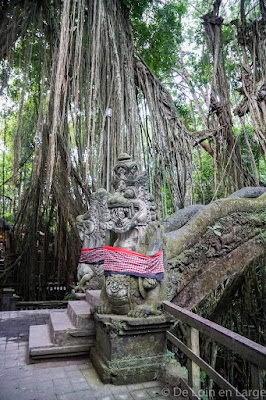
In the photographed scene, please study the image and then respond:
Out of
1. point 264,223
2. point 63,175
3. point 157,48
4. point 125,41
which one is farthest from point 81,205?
point 157,48

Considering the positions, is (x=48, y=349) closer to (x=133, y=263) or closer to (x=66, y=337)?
(x=66, y=337)

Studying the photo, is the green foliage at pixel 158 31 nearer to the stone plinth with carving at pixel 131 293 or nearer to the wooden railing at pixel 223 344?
the stone plinth with carving at pixel 131 293

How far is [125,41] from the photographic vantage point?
441 centimetres

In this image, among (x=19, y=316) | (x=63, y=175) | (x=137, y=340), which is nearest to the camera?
(x=137, y=340)

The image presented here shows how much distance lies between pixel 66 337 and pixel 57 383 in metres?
0.51

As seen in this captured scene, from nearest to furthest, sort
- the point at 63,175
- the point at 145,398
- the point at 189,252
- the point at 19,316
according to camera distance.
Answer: the point at 145,398, the point at 189,252, the point at 19,316, the point at 63,175

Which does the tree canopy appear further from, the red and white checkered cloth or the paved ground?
the paved ground

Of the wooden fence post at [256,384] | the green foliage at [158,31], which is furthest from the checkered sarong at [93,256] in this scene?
the green foliage at [158,31]

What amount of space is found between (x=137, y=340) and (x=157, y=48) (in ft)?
20.1

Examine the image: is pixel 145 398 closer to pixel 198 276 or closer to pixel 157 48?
pixel 198 276

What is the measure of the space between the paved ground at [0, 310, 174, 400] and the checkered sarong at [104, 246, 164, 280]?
31.2 inches

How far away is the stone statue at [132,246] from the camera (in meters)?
2.35

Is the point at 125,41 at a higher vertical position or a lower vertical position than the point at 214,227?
higher

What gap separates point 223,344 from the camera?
1.55 metres
